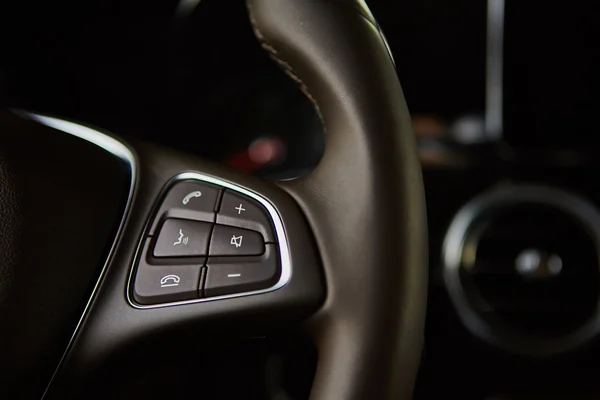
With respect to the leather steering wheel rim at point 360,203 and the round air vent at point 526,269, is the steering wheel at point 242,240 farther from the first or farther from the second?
the round air vent at point 526,269

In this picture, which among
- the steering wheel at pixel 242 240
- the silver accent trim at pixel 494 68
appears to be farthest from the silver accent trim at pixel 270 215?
the silver accent trim at pixel 494 68

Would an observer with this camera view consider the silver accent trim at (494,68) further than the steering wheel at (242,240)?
Yes

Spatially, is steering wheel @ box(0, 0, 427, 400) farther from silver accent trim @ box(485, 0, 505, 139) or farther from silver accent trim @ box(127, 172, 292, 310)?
silver accent trim @ box(485, 0, 505, 139)

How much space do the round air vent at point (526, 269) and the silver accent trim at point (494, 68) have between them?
0.48ft

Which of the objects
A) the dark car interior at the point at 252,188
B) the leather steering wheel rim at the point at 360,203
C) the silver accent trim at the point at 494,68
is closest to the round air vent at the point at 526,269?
the dark car interior at the point at 252,188

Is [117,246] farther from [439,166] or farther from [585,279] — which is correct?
[585,279]

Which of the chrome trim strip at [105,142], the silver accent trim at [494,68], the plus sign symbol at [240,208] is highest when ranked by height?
the silver accent trim at [494,68]

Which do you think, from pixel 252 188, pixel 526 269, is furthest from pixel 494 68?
pixel 252 188

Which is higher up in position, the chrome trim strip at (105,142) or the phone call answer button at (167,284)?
the chrome trim strip at (105,142)

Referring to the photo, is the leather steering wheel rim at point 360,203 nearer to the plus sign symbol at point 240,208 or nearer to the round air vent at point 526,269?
the plus sign symbol at point 240,208

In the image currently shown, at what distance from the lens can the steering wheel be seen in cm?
40

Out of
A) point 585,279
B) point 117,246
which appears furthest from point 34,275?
point 585,279

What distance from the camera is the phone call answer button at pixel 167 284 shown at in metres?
0.44

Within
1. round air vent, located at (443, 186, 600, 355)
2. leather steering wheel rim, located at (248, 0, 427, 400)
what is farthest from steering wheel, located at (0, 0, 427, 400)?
round air vent, located at (443, 186, 600, 355)
